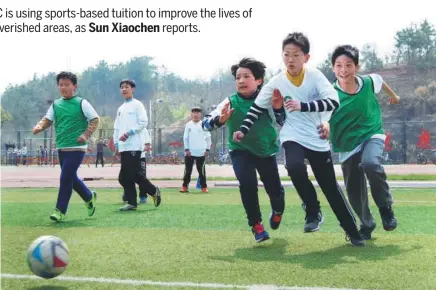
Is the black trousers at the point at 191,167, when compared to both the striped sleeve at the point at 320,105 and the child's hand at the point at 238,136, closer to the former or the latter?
the child's hand at the point at 238,136

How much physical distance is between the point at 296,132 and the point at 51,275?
106 inches

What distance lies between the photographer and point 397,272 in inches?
188

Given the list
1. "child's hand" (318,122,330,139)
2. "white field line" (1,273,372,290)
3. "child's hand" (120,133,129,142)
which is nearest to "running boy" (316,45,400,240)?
"child's hand" (318,122,330,139)

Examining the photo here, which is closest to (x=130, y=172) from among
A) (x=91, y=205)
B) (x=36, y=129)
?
(x=91, y=205)

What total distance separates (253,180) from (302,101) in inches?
37.6

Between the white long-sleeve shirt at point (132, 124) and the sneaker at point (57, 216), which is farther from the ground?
the white long-sleeve shirt at point (132, 124)

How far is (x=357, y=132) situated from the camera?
652 centimetres

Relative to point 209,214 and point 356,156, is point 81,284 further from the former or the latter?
point 209,214

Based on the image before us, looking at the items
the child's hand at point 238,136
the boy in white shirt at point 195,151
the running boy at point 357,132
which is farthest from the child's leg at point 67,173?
the boy in white shirt at point 195,151

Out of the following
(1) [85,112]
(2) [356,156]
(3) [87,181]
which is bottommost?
(3) [87,181]

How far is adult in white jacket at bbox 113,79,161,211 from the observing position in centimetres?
1045

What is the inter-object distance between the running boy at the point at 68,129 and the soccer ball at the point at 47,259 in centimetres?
411

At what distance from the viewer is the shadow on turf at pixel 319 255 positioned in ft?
17.2

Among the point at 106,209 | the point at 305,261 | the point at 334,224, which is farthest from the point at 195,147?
the point at 305,261
